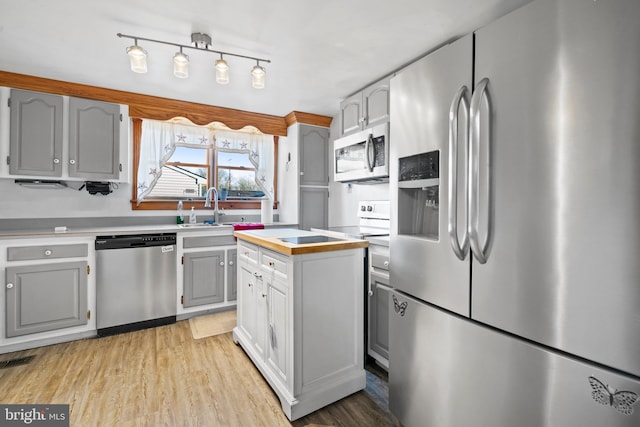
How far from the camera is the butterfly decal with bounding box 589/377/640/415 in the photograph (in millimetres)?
848

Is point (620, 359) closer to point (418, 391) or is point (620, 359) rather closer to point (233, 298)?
point (418, 391)

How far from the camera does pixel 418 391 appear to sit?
1.48 m

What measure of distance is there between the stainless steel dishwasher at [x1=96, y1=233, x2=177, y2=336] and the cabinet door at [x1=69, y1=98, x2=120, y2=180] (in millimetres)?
715

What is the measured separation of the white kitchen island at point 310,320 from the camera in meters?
1.71

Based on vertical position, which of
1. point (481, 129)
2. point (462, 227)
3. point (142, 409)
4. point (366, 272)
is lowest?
point (142, 409)

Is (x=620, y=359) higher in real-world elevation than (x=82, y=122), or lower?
lower

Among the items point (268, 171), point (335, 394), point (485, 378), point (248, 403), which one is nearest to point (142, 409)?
point (248, 403)

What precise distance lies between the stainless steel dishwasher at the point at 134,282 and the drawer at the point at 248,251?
1.08 meters

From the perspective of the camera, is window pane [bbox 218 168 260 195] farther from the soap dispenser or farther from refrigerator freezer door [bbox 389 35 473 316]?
refrigerator freezer door [bbox 389 35 473 316]

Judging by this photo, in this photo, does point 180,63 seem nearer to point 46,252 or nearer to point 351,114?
point 351,114

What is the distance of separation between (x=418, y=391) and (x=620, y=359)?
0.86m

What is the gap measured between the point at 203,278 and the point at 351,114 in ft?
7.71

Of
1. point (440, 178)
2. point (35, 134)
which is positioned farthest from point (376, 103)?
point (35, 134)

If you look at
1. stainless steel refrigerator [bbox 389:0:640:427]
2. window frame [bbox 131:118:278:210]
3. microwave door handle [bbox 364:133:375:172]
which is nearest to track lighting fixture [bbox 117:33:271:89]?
microwave door handle [bbox 364:133:375:172]
